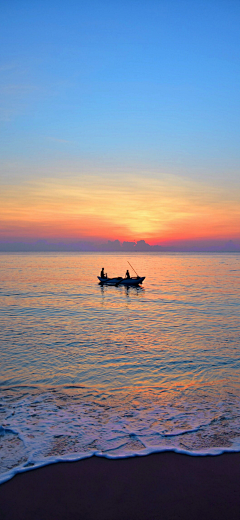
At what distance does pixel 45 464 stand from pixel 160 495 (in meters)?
2.20

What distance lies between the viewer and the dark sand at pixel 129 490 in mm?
4441

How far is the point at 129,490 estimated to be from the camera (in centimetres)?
489

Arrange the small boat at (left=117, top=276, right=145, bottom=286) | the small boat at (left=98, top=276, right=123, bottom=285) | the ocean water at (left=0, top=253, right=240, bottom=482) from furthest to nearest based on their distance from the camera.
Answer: the small boat at (left=98, top=276, right=123, bottom=285) → the small boat at (left=117, top=276, right=145, bottom=286) → the ocean water at (left=0, top=253, right=240, bottom=482)

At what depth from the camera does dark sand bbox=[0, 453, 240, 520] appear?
444 centimetres

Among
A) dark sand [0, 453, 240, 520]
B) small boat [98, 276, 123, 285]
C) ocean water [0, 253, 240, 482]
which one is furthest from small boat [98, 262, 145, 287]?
dark sand [0, 453, 240, 520]

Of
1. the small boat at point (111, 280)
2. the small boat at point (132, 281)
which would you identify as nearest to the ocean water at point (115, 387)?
the small boat at point (132, 281)

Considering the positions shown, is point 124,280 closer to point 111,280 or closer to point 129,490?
point 111,280

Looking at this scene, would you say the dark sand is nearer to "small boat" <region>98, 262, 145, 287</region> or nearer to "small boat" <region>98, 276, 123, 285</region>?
"small boat" <region>98, 262, 145, 287</region>

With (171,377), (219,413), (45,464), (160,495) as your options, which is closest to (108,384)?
(171,377)

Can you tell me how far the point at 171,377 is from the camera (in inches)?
434

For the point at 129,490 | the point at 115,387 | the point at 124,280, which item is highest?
the point at 129,490

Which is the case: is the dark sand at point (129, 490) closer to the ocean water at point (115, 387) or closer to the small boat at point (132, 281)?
the ocean water at point (115, 387)

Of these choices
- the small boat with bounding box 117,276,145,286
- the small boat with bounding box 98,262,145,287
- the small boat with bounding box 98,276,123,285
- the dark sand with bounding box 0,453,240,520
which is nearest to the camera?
the dark sand with bounding box 0,453,240,520

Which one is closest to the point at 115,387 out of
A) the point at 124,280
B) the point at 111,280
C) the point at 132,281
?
the point at 132,281
